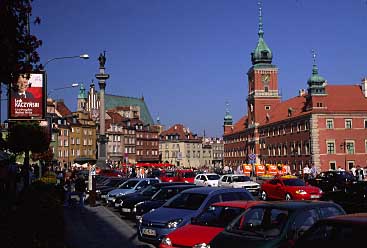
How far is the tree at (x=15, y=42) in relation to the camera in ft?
20.6

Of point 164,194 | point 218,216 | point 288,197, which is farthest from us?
point 288,197

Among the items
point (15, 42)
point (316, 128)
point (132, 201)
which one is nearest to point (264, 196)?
point (132, 201)

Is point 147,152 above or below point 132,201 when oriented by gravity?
above

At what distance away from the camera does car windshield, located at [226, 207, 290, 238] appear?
855 centimetres

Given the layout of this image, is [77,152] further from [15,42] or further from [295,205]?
[15,42]

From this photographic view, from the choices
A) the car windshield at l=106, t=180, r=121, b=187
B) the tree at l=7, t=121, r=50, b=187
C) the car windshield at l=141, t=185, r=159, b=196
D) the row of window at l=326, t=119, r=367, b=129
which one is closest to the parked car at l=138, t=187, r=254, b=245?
the car windshield at l=141, t=185, r=159, b=196

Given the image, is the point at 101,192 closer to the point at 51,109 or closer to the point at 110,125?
the point at 51,109

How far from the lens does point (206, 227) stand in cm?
1073

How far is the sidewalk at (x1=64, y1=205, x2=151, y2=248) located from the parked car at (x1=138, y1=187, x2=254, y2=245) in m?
0.73

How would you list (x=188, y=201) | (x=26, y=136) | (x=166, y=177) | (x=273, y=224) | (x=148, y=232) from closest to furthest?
(x=273, y=224) < (x=148, y=232) < (x=188, y=201) < (x=26, y=136) < (x=166, y=177)

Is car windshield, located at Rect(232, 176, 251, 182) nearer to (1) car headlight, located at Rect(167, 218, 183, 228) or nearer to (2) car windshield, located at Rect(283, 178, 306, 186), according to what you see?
(2) car windshield, located at Rect(283, 178, 306, 186)

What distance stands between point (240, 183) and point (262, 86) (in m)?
80.3

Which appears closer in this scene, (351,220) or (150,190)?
(351,220)

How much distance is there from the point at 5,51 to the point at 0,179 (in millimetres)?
17359
